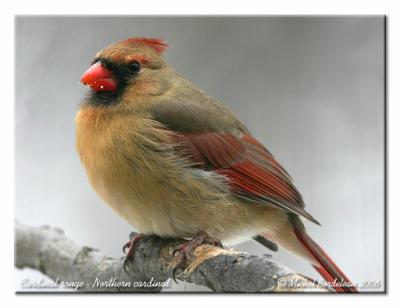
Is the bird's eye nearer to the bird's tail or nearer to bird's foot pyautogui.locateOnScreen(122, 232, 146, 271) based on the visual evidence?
bird's foot pyautogui.locateOnScreen(122, 232, 146, 271)

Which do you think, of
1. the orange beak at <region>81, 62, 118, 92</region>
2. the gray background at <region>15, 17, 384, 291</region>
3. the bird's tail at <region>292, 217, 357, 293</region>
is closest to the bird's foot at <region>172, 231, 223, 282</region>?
the bird's tail at <region>292, 217, 357, 293</region>

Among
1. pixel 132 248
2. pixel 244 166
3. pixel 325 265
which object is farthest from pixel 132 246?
pixel 325 265

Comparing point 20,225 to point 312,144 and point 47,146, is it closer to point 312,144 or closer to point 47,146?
point 47,146

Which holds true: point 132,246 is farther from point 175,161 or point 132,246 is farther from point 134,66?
point 134,66

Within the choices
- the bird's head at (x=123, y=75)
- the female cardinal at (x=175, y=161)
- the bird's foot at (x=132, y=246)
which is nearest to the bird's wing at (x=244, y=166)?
the female cardinal at (x=175, y=161)

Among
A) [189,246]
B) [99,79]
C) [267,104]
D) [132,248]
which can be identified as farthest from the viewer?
[267,104]

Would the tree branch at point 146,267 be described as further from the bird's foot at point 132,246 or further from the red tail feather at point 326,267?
the red tail feather at point 326,267
